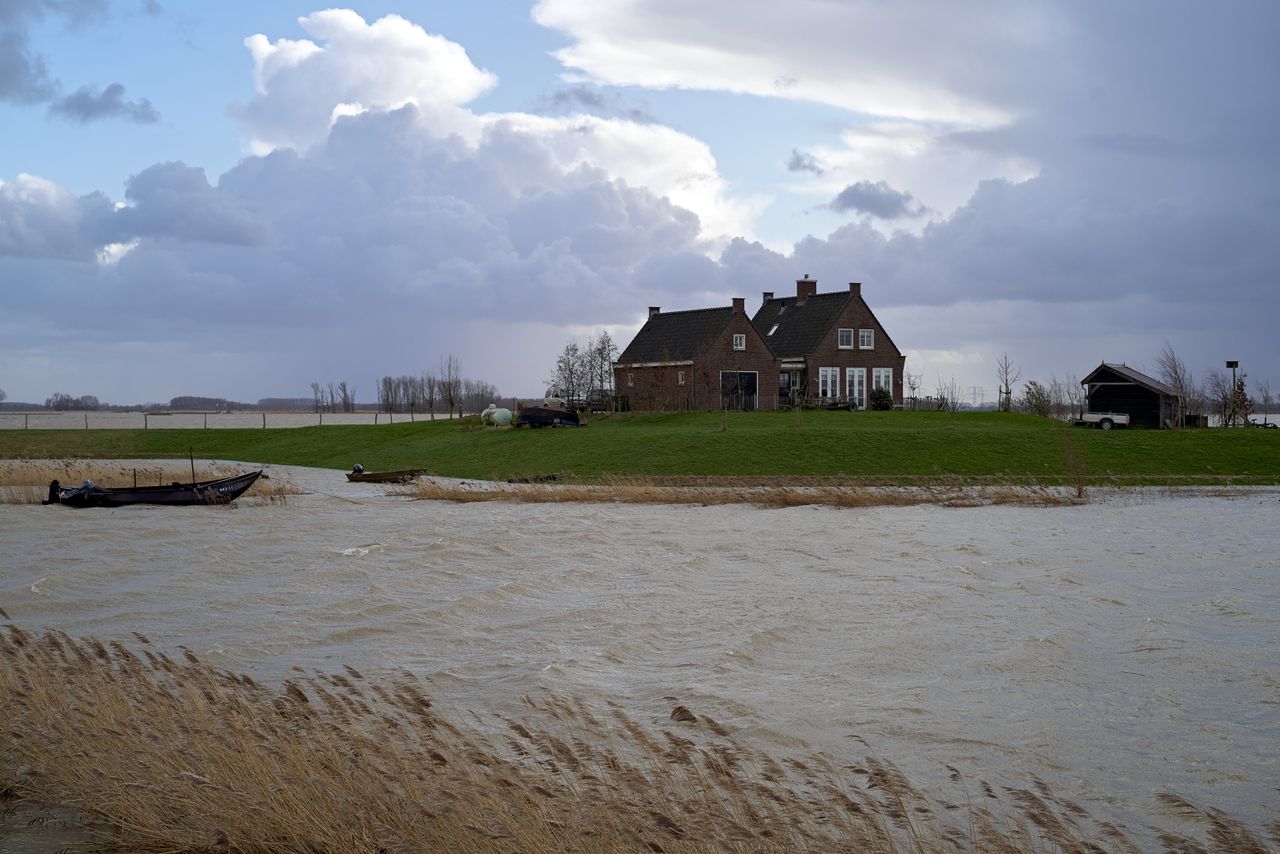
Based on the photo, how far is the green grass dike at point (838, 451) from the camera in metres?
43.2

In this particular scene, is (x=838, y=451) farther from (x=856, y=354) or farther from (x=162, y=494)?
(x=856, y=354)

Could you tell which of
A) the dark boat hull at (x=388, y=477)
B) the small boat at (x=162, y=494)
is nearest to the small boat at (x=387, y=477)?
the dark boat hull at (x=388, y=477)

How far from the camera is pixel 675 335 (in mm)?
71625

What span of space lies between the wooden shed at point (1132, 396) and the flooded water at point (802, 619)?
25988 mm

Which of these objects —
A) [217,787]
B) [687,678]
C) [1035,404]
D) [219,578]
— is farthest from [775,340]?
[217,787]

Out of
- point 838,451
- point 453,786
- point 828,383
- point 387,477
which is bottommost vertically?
point 453,786

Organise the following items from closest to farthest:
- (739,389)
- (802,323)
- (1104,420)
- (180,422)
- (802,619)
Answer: (802,619) < (1104,420) < (739,389) < (802,323) < (180,422)

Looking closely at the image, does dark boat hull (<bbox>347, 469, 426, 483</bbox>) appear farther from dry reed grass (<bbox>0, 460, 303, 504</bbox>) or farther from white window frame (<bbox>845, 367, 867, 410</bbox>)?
white window frame (<bbox>845, 367, 867, 410</bbox>)

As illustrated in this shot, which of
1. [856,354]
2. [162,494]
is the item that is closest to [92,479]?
[162,494]

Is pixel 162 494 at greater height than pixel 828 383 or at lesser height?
lesser

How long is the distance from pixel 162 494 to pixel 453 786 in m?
30.2

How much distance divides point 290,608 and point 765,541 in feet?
41.2

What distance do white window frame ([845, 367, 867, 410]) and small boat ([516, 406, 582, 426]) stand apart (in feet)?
69.1

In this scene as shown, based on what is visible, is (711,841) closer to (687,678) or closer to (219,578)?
(687,678)
